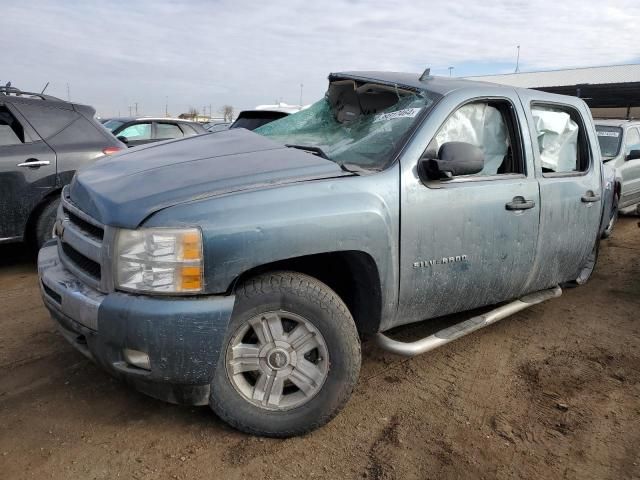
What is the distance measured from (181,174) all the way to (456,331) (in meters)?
1.90

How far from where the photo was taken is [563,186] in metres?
3.68

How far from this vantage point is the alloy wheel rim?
2555 mm

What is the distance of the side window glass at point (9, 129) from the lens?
512 centimetres

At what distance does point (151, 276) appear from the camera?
7.55 ft

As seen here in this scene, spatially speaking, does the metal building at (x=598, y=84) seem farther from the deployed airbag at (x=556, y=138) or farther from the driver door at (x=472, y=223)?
the driver door at (x=472, y=223)

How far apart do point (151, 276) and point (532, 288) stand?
2.64m

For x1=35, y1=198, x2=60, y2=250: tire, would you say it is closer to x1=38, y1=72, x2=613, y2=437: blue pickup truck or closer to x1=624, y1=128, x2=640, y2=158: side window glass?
x1=38, y1=72, x2=613, y2=437: blue pickup truck

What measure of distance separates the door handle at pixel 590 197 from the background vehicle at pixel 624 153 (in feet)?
15.9

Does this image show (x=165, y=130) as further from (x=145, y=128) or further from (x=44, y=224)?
(x=44, y=224)

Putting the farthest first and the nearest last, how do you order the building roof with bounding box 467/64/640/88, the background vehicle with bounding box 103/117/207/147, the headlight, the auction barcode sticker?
the building roof with bounding box 467/64/640/88 → the background vehicle with bounding box 103/117/207/147 → the auction barcode sticker → the headlight

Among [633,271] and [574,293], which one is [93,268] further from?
[633,271]

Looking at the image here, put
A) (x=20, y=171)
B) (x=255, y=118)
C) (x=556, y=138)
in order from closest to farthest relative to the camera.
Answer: (x=556, y=138) → (x=20, y=171) → (x=255, y=118)

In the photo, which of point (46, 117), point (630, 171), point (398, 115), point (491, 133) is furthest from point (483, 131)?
point (630, 171)

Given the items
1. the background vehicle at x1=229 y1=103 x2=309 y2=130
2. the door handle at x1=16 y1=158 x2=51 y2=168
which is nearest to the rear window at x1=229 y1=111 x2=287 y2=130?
the background vehicle at x1=229 y1=103 x2=309 y2=130
